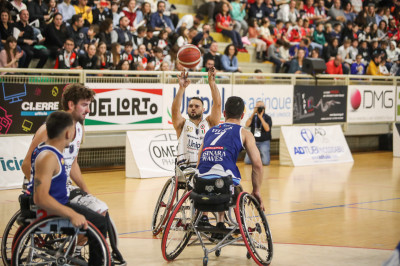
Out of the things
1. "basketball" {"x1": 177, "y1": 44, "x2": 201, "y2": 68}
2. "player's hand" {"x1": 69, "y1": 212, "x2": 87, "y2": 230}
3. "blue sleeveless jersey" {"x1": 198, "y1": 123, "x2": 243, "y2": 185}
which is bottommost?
"player's hand" {"x1": 69, "y1": 212, "x2": 87, "y2": 230}

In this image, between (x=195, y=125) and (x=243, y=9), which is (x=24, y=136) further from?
(x=243, y=9)

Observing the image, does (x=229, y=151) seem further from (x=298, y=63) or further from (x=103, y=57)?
(x=298, y=63)

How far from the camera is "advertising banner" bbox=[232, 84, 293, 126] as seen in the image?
15.8m

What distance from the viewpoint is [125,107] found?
45.1 feet

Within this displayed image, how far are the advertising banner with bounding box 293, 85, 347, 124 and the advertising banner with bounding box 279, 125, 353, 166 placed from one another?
0.91ft

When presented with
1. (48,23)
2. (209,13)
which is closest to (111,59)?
(48,23)

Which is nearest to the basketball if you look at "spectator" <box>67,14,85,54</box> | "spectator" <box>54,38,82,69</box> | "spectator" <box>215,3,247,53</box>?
"spectator" <box>54,38,82,69</box>

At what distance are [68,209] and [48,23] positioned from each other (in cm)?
1096

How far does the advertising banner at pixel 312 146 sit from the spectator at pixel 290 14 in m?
6.62

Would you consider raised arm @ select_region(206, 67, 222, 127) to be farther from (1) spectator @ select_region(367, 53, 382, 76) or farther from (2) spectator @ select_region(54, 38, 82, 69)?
(1) spectator @ select_region(367, 53, 382, 76)

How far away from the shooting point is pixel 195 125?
329 inches

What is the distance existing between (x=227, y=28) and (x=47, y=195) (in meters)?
16.3

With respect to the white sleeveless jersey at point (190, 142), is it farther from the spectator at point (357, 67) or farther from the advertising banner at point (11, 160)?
the spectator at point (357, 67)

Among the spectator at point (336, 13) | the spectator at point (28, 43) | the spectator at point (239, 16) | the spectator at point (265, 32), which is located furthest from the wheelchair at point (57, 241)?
the spectator at point (336, 13)
